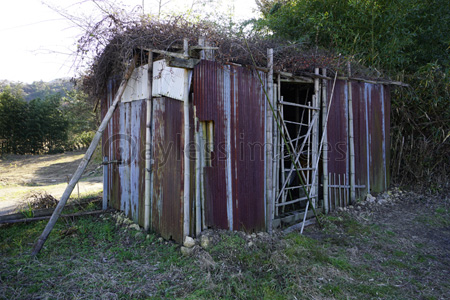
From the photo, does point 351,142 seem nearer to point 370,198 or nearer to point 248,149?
point 370,198

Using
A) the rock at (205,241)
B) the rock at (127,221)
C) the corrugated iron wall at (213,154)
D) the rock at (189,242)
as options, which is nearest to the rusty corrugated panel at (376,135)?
the corrugated iron wall at (213,154)

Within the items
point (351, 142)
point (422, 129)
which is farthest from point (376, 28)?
point (351, 142)

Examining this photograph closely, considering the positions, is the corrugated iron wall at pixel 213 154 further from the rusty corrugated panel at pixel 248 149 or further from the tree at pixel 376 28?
the tree at pixel 376 28

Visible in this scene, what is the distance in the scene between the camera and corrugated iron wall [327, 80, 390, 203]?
6520 mm

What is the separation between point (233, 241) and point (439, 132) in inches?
281

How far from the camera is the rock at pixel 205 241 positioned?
4.13 metres

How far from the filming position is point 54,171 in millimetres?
14625

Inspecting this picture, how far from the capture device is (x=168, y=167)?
472 cm

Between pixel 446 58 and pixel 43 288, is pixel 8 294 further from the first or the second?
pixel 446 58

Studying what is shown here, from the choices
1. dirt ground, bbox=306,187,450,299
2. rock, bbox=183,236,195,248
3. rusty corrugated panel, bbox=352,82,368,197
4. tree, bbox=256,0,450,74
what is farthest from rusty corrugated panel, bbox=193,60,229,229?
tree, bbox=256,0,450,74

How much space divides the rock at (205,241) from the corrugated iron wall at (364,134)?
3.41 m

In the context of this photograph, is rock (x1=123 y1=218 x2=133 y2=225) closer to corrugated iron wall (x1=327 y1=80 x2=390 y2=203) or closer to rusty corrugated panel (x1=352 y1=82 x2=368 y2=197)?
corrugated iron wall (x1=327 y1=80 x2=390 y2=203)

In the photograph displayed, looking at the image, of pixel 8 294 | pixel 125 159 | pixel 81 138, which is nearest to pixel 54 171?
pixel 81 138

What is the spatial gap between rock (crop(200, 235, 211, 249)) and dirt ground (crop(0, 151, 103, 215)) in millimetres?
4317
